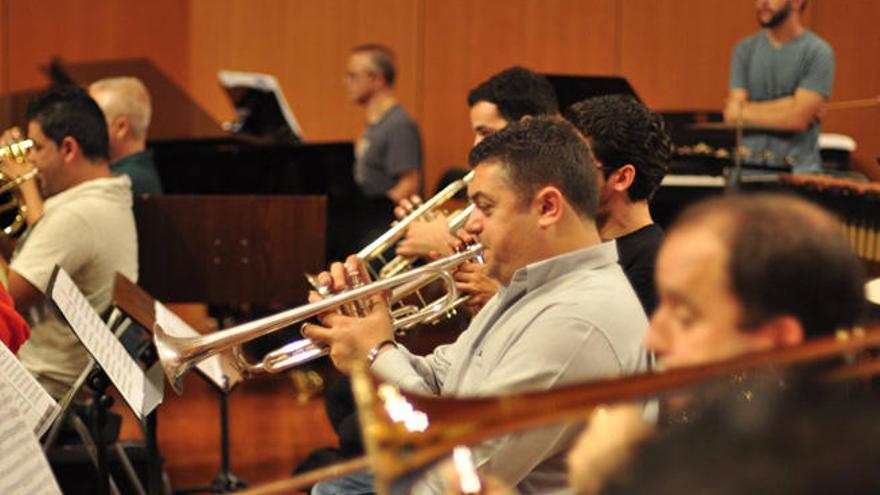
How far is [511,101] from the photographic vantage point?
13.5ft

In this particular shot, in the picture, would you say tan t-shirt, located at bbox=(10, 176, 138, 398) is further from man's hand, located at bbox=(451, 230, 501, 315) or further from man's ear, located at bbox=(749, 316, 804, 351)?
man's ear, located at bbox=(749, 316, 804, 351)

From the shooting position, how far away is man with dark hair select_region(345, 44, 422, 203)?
6898 millimetres

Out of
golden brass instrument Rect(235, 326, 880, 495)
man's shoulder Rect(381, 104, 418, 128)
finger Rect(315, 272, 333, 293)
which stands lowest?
man's shoulder Rect(381, 104, 418, 128)

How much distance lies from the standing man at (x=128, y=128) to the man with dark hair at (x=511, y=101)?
1503mm

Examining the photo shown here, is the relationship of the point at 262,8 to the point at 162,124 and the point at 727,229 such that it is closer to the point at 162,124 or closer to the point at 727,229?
the point at 162,124

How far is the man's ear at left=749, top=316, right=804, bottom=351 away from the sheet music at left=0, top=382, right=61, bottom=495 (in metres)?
1.19

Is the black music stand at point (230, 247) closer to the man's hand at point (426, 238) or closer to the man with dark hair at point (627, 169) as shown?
the man's hand at point (426, 238)

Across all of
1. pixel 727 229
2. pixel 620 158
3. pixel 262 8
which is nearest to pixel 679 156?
pixel 620 158

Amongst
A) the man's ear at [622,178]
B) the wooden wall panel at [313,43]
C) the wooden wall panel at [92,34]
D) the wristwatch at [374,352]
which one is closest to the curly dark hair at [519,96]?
the man's ear at [622,178]

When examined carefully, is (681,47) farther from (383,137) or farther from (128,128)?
(128,128)

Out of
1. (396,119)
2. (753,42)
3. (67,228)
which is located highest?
(753,42)

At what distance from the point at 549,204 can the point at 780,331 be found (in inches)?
49.4

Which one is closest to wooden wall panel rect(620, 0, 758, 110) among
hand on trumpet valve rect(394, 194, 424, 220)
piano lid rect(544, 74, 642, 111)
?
piano lid rect(544, 74, 642, 111)

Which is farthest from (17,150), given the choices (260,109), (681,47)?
(681,47)
